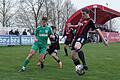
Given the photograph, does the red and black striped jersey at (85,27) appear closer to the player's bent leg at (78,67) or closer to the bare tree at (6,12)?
the player's bent leg at (78,67)

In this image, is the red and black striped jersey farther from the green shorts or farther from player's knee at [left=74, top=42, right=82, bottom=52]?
the green shorts

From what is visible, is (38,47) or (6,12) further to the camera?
(6,12)

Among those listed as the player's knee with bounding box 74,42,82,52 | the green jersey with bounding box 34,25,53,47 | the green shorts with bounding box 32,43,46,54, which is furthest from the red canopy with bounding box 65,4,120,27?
the player's knee with bounding box 74,42,82,52

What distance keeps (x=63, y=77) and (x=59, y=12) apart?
269ft

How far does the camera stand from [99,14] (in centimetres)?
5719

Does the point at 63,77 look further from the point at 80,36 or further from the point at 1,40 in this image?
the point at 1,40

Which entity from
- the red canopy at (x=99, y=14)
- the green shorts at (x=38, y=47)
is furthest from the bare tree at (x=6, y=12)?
the green shorts at (x=38, y=47)

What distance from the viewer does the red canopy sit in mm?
51344

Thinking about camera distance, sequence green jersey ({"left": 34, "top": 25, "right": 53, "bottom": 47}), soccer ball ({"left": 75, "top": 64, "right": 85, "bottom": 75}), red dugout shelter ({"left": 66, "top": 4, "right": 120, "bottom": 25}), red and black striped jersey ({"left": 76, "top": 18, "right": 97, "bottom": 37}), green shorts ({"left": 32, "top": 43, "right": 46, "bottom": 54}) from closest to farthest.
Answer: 1. soccer ball ({"left": 75, "top": 64, "right": 85, "bottom": 75})
2. red and black striped jersey ({"left": 76, "top": 18, "right": 97, "bottom": 37})
3. green shorts ({"left": 32, "top": 43, "right": 46, "bottom": 54})
4. green jersey ({"left": 34, "top": 25, "right": 53, "bottom": 47})
5. red dugout shelter ({"left": 66, "top": 4, "right": 120, "bottom": 25})

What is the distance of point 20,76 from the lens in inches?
438

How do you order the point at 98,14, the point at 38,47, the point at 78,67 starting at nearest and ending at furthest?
1. the point at 78,67
2. the point at 38,47
3. the point at 98,14

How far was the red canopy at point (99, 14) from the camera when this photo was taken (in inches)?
2021

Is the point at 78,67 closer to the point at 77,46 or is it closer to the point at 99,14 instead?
the point at 77,46

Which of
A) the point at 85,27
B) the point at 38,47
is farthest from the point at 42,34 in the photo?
the point at 85,27
